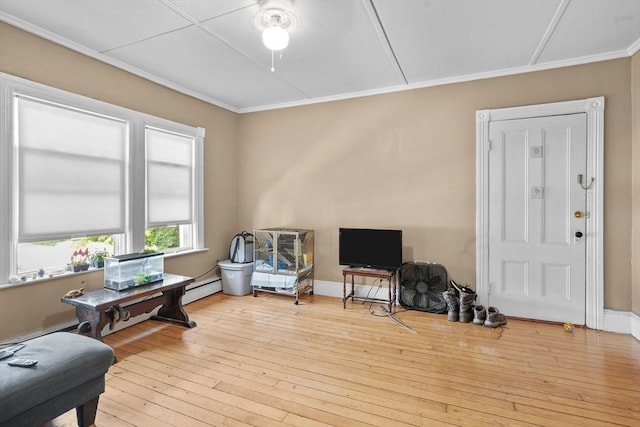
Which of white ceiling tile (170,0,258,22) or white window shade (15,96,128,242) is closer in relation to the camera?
white ceiling tile (170,0,258,22)

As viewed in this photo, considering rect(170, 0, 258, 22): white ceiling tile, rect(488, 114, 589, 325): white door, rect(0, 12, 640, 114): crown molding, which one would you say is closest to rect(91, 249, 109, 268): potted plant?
rect(0, 12, 640, 114): crown molding

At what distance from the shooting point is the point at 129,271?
2934mm

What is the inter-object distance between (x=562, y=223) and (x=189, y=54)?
409cm

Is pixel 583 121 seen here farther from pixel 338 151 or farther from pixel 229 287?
pixel 229 287

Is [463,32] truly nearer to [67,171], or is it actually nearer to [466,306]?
[466,306]

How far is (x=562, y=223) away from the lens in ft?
10.3

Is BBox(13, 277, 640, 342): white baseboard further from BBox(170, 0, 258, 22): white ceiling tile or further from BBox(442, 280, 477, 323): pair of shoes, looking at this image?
BBox(170, 0, 258, 22): white ceiling tile

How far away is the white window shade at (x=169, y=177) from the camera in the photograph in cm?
357

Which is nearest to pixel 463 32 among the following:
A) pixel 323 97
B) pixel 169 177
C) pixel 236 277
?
pixel 323 97

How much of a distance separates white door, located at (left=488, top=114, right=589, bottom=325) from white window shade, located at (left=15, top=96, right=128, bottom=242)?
158 inches

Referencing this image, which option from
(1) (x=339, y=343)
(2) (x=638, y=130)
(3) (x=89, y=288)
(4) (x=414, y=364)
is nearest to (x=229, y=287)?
(3) (x=89, y=288)

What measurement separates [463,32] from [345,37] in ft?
3.22

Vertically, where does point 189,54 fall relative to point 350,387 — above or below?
above

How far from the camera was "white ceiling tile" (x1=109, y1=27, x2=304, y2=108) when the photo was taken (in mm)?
2748
